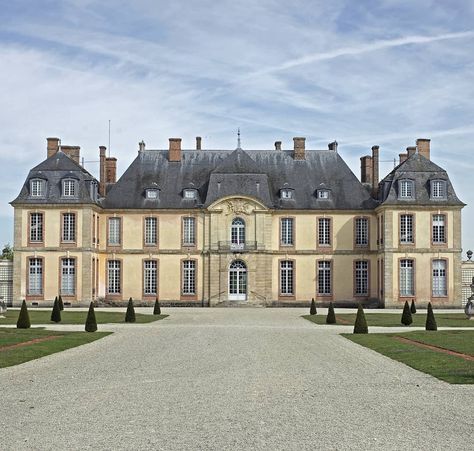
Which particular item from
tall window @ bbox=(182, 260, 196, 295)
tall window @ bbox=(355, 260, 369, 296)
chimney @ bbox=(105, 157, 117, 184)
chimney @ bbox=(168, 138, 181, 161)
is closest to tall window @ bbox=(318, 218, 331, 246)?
tall window @ bbox=(355, 260, 369, 296)

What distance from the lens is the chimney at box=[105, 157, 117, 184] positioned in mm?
43312

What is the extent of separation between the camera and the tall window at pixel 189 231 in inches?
1618

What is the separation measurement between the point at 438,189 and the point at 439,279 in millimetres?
4388

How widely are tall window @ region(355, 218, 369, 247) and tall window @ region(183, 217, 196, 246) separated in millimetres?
8285

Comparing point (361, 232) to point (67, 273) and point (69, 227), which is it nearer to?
point (69, 227)

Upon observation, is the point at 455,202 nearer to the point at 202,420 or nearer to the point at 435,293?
the point at 435,293

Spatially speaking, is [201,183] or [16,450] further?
[201,183]

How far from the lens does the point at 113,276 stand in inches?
1628

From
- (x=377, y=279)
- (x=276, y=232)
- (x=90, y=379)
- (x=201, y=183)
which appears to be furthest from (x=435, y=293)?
(x=90, y=379)

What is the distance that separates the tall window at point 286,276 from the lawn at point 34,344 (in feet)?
67.9

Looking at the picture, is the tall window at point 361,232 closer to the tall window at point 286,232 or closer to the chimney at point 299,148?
the tall window at point 286,232

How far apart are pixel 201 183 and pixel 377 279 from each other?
10260 mm

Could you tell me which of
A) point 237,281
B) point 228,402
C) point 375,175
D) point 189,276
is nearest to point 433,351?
point 228,402

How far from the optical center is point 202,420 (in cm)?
846
